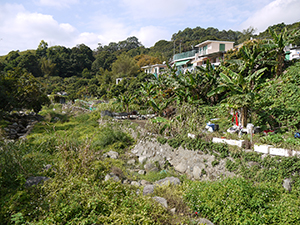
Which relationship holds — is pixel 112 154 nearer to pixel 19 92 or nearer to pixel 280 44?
pixel 280 44

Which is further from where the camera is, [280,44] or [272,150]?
[280,44]

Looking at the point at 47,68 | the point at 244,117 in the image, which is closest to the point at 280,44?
the point at 244,117

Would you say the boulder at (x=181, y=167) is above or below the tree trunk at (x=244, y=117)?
below

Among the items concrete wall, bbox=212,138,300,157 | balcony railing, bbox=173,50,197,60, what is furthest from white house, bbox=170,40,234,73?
concrete wall, bbox=212,138,300,157

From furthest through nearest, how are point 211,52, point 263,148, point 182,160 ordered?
point 211,52, point 182,160, point 263,148

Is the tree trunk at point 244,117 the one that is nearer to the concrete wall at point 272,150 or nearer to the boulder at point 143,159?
the concrete wall at point 272,150

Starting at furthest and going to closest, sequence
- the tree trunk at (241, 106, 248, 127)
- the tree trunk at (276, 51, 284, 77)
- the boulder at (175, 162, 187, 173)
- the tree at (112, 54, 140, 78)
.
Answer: the tree at (112, 54, 140, 78) < the tree trunk at (276, 51, 284, 77) < the tree trunk at (241, 106, 248, 127) < the boulder at (175, 162, 187, 173)

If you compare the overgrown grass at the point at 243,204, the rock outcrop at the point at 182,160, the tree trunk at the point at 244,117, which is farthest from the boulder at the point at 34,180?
the tree trunk at the point at 244,117

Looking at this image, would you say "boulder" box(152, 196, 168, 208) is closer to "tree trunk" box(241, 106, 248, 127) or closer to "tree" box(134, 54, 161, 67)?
"tree trunk" box(241, 106, 248, 127)

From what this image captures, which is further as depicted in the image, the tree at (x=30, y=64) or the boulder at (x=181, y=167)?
the tree at (x=30, y=64)

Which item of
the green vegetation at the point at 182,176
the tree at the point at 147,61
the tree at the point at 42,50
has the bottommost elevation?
the green vegetation at the point at 182,176

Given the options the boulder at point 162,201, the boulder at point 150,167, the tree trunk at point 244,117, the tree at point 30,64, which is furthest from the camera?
the tree at point 30,64

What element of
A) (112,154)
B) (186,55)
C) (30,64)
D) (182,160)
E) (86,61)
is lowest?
(112,154)

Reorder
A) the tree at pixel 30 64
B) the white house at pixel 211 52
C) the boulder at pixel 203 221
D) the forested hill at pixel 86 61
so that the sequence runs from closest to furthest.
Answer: the boulder at pixel 203 221, the white house at pixel 211 52, the forested hill at pixel 86 61, the tree at pixel 30 64
